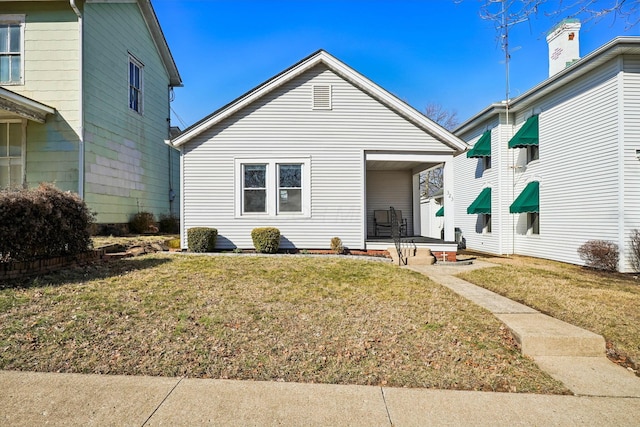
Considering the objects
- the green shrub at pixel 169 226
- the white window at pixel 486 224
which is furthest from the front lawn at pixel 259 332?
the white window at pixel 486 224

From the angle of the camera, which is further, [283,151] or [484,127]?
[484,127]

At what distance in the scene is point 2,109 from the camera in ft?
30.8

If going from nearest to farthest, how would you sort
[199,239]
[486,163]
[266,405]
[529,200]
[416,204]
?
[266,405] → [199,239] → [529,200] → [416,204] → [486,163]

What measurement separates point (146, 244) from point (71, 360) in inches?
259

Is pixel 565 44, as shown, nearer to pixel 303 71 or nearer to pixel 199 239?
pixel 303 71

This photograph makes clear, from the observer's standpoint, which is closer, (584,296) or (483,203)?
(584,296)

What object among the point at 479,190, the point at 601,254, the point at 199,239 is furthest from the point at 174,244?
the point at 479,190

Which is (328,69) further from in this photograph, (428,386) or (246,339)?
(428,386)

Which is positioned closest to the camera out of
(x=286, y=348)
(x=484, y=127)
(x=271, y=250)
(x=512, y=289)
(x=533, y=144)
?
(x=286, y=348)

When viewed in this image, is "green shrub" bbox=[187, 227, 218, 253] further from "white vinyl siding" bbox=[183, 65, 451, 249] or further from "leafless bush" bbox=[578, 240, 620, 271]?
"leafless bush" bbox=[578, 240, 620, 271]

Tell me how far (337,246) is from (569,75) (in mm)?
9273

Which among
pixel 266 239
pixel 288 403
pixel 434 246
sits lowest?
pixel 288 403

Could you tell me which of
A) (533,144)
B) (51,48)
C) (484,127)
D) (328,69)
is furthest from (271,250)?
(484,127)

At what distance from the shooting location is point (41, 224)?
240 inches
